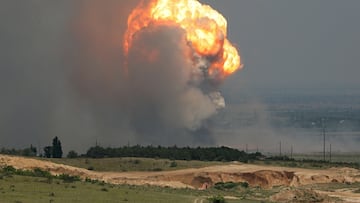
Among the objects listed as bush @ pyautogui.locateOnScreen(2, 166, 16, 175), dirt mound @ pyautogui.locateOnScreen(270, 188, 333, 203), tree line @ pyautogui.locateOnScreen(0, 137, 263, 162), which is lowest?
dirt mound @ pyautogui.locateOnScreen(270, 188, 333, 203)

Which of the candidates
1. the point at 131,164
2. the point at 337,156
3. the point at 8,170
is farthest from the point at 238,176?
the point at 337,156

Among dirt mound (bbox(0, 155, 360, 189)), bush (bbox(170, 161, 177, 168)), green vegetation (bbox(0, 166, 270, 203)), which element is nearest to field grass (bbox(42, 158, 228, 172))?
bush (bbox(170, 161, 177, 168))

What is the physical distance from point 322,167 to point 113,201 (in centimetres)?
5530

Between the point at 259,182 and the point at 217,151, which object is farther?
the point at 217,151

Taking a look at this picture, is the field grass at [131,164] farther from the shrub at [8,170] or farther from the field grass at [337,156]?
the field grass at [337,156]

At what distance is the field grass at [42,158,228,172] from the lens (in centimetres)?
9194

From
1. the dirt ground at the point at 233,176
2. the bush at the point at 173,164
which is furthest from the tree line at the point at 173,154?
the dirt ground at the point at 233,176

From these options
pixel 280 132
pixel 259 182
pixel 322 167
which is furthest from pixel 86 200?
pixel 280 132

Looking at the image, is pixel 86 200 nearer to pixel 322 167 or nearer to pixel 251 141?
pixel 322 167

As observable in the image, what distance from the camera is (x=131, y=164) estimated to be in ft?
308

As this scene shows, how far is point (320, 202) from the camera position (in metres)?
54.4

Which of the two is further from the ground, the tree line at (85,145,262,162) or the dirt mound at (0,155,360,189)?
the tree line at (85,145,262,162)

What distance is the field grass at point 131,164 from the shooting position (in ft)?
302

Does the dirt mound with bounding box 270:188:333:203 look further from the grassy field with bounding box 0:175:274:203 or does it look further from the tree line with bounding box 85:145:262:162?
the tree line with bounding box 85:145:262:162
